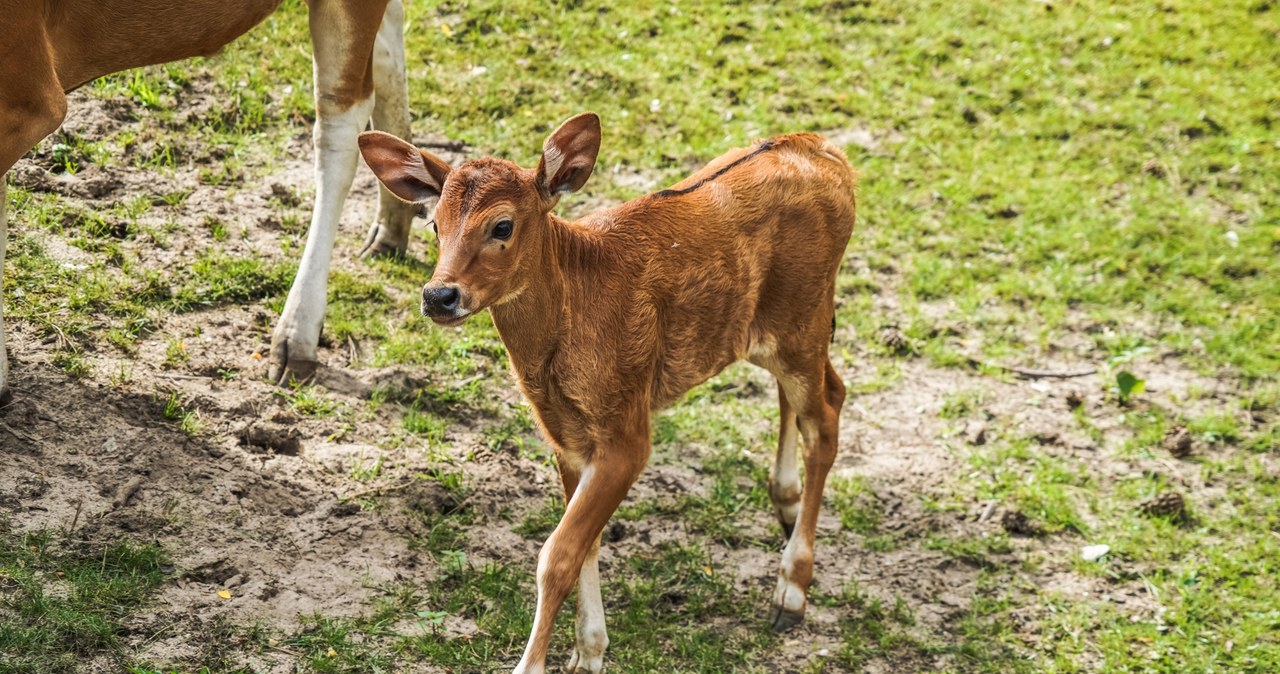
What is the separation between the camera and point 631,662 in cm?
577

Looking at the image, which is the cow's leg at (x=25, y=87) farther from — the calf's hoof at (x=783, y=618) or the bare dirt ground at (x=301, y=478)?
the calf's hoof at (x=783, y=618)

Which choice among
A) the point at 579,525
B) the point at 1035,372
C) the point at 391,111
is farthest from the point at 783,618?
the point at 391,111

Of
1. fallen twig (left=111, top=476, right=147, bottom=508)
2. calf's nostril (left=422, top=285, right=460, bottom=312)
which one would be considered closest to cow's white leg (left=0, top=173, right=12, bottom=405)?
fallen twig (left=111, top=476, right=147, bottom=508)

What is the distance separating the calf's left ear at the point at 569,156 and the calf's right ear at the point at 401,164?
0.37 meters

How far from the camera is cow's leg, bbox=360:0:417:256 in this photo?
8039 mm

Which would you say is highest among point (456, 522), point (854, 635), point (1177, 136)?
point (1177, 136)

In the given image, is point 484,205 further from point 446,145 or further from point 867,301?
point 446,145

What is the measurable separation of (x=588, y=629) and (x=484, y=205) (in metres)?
1.87

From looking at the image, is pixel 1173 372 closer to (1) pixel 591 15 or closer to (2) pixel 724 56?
(2) pixel 724 56

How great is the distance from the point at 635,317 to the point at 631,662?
150 cm

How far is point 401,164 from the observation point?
4.98 meters

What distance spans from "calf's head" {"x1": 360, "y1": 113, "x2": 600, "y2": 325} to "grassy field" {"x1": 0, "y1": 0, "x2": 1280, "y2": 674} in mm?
1659

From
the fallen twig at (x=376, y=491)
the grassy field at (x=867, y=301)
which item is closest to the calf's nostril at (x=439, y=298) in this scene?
the grassy field at (x=867, y=301)

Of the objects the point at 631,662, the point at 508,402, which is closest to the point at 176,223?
the point at 508,402
